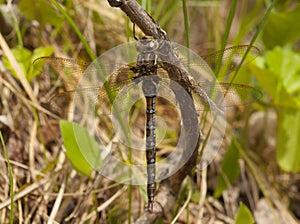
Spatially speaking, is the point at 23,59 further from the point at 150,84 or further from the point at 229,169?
the point at 229,169

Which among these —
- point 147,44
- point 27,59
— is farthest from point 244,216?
point 27,59

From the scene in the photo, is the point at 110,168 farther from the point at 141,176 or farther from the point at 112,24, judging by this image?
the point at 112,24

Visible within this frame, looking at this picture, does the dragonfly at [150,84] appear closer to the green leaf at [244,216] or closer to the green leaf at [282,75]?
the green leaf at [244,216]

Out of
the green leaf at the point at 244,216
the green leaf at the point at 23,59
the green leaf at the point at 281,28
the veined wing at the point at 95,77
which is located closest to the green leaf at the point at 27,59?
the green leaf at the point at 23,59

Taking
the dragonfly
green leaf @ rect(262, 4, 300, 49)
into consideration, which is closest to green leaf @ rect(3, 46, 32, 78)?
the dragonfly

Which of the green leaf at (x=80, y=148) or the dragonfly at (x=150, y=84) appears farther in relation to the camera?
the green leaf at (x=80, y=148)

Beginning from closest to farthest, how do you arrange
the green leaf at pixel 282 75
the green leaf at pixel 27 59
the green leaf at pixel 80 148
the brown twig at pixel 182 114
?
1. the brown twig at pixel 182 114
2. the green leaf at pixel 80 148
3. the green leaf at pixel 27 59
4. the green leaf at pixel 282 75
